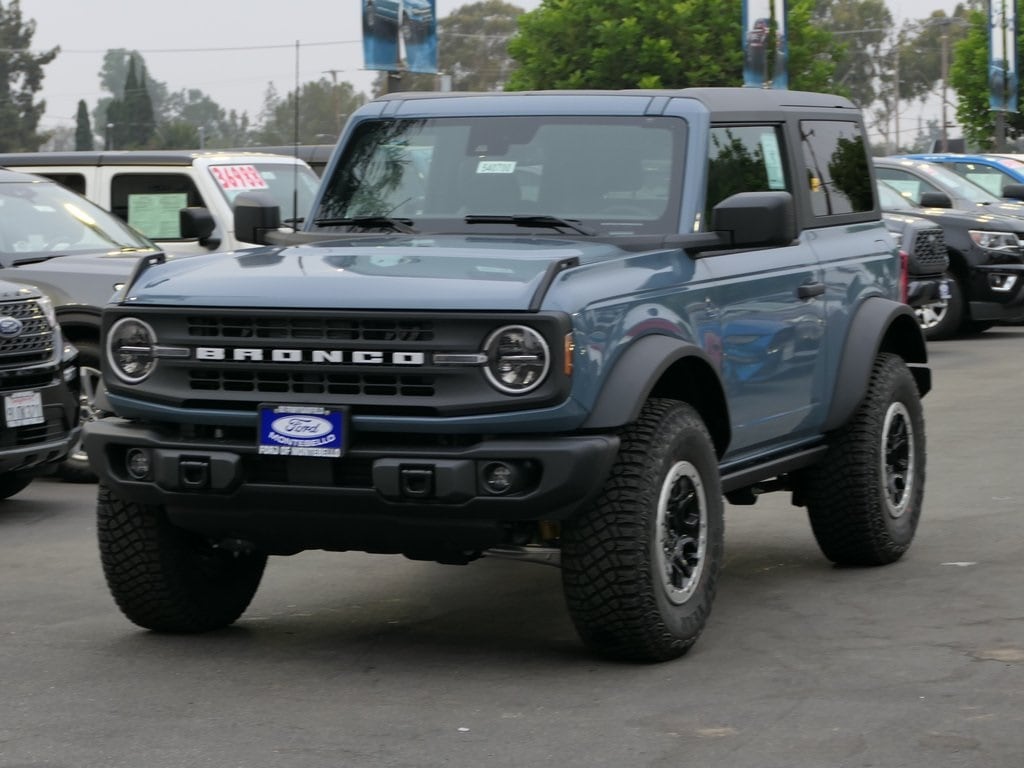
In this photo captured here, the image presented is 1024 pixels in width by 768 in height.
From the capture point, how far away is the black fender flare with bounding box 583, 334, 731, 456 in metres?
6.03

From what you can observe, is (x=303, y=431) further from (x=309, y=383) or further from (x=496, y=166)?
(x=496, y=166)

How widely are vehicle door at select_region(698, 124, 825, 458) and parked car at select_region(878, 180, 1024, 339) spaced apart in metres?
12.3

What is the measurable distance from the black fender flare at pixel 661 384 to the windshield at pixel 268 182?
781 centimetres

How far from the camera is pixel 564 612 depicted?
7355 mm

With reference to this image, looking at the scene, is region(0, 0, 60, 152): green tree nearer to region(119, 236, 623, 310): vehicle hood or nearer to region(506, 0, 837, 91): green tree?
region(506, 0, 837, 91): green tree

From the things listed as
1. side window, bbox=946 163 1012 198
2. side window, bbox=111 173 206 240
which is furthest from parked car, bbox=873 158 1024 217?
side window, bbox=111 173 206 240

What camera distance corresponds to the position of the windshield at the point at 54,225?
39.3 feet

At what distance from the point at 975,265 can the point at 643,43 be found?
40345mm

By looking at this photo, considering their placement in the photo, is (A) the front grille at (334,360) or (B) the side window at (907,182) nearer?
(A) the front grille at (334,360)

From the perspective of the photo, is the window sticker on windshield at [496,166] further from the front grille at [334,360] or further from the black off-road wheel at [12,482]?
the black off-road wheel at [12,482]

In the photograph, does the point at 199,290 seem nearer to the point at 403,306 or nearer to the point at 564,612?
the point at 403,306

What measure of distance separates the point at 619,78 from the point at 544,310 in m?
55.7

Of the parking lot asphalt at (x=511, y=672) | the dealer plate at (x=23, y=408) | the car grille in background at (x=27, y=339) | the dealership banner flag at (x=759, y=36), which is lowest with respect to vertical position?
the parking lot asphalt at (x=511, y=672)

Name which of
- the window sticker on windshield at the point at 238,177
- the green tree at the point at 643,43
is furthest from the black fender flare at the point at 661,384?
the green tree at the point at 643,43
